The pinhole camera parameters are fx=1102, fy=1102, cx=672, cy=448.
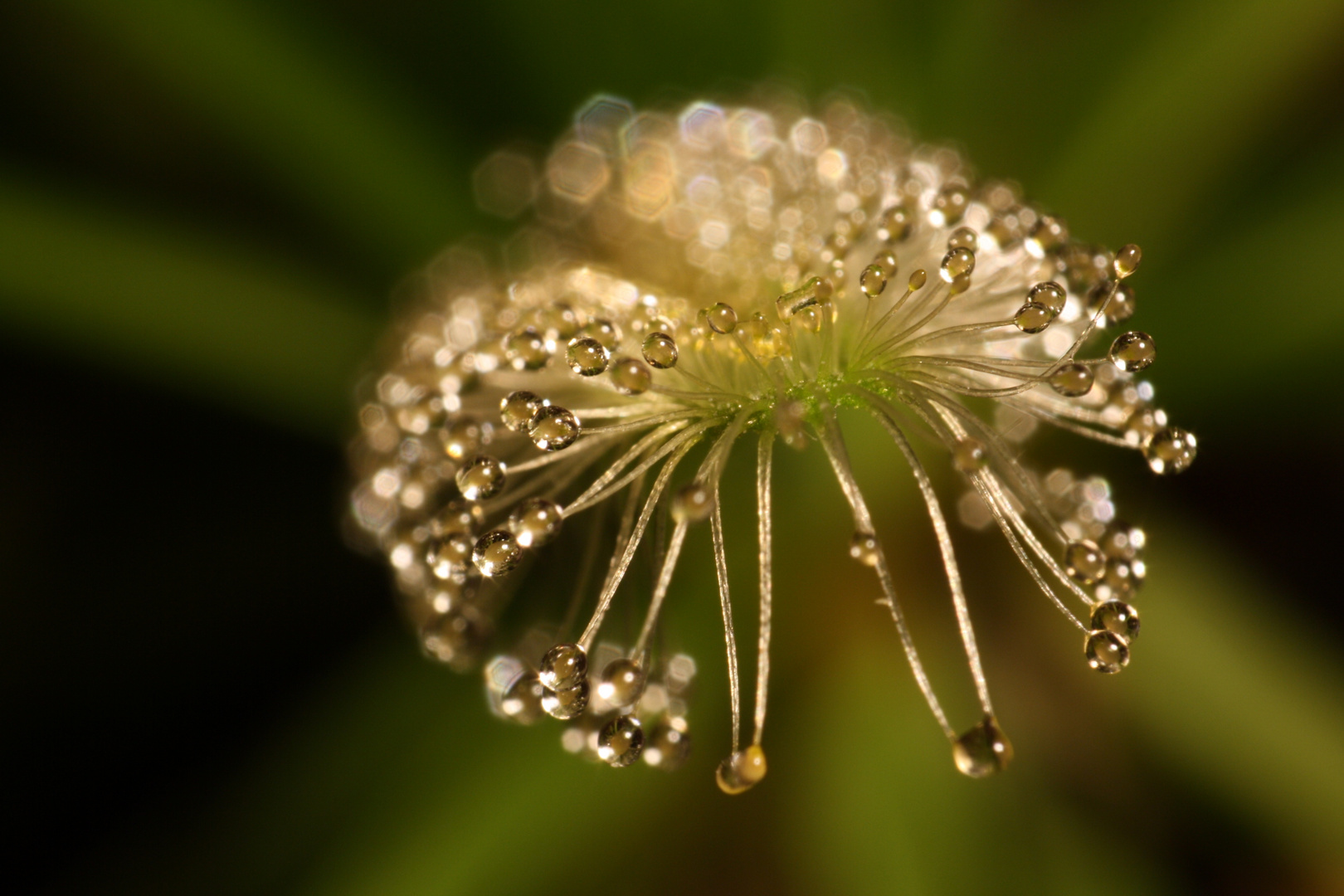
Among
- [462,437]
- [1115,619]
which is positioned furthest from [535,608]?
[1115,619]

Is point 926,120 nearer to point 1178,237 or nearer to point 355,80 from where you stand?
point 1178,237

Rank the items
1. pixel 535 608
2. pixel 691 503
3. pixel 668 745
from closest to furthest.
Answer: pixel 691 503
pixel 668 745
pixel 535 608

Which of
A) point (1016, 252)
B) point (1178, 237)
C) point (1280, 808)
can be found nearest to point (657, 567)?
point (1016, 252)

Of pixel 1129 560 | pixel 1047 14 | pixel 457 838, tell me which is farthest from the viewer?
pixel 1047 14

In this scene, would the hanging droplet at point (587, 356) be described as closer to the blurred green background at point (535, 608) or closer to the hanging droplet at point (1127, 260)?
the hanging droplet at point (1127, 260)

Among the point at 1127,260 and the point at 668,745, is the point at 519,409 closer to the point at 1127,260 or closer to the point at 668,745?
the point at 668,745

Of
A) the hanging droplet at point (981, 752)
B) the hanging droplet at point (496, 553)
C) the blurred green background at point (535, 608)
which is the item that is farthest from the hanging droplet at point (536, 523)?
the blurred green background at point (535, 608)
